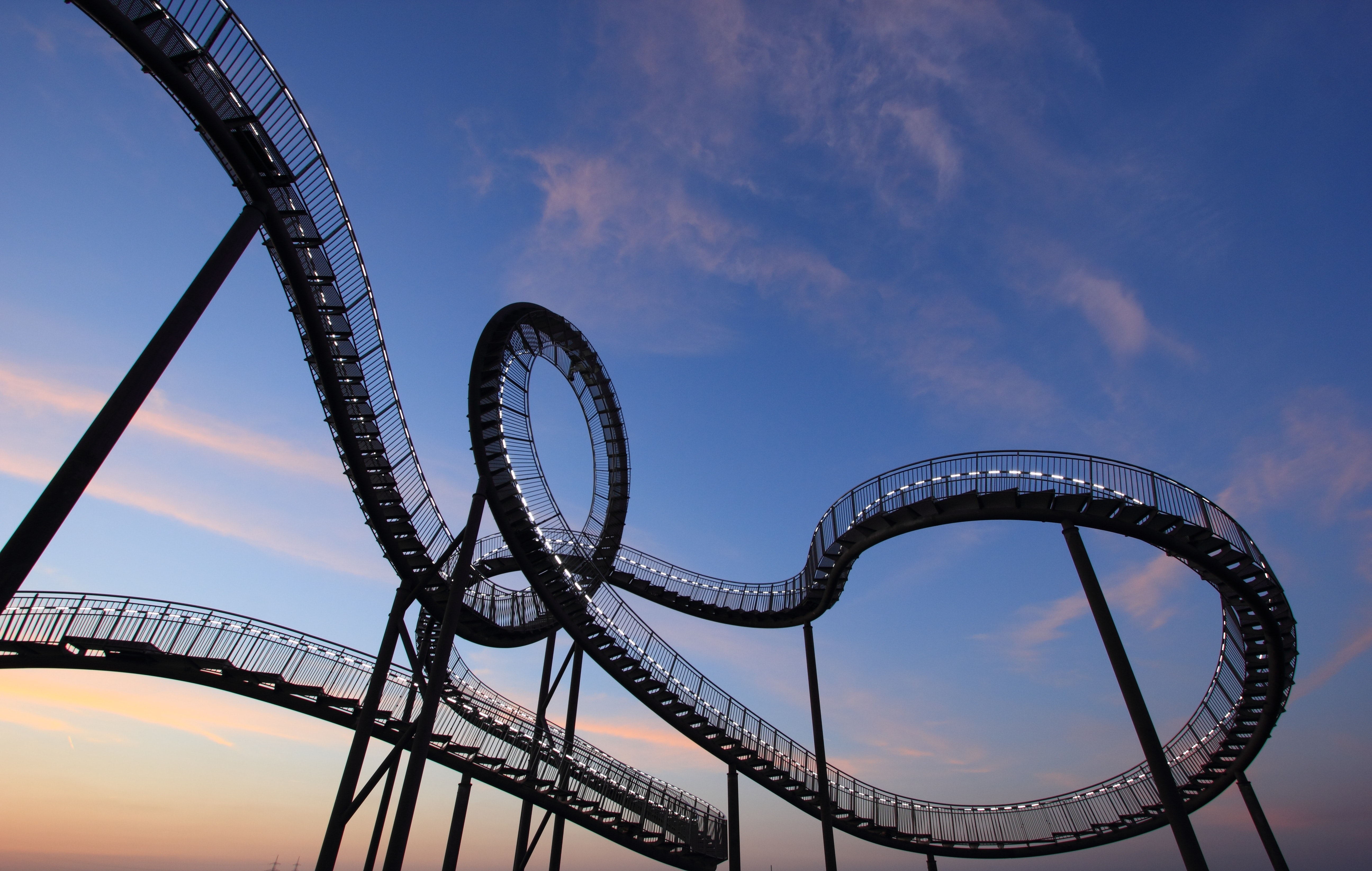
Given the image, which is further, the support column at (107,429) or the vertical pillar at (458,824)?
the vertical pillar at (458,824)

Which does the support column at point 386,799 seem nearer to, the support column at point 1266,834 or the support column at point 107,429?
the support column at point 107,429

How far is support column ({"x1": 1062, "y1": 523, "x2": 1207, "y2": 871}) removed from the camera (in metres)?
11.5

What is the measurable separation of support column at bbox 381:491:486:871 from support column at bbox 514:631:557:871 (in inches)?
113

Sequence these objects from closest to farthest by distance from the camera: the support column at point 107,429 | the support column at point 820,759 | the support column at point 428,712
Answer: the support column at point 107,429, the support column at point 428,712, the support column at point 820,759

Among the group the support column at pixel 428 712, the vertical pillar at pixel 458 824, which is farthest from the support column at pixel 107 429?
the vertical pillar at pixel 458 824

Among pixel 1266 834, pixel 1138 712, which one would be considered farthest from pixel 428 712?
pixel 1266 834

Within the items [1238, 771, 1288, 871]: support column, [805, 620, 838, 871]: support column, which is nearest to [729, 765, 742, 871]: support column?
[805, 620, 838, 871]: support column

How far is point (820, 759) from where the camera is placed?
643 inches

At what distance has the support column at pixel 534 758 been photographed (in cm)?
1443

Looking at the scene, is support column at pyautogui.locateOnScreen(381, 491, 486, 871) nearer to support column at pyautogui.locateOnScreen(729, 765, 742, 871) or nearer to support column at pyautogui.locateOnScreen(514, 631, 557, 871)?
support column at pyautogui.locateOnScreen(514, 631, 557, 871)

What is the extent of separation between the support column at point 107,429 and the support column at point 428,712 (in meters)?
6.56

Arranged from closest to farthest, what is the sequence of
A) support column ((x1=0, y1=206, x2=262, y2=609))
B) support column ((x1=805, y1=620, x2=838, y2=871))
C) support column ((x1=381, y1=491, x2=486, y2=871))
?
support column ((x1=0, y1=206, x2=262, y2=609)) → support column ((x1=381, y1=491, x2=486, y2=871)) → support column ((x1=805, y1=620, x2=838, y2=871))

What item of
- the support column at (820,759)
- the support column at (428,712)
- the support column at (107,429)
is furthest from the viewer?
the support column at (820,759)

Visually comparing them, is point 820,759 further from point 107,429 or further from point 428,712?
point 107,429
